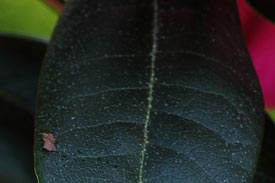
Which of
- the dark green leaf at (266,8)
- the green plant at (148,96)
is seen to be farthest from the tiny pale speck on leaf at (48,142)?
the dark green leaf at (266,8)

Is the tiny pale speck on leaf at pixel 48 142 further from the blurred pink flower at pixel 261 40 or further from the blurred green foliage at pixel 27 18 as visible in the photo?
the blurred green foliage at pixel 27 18

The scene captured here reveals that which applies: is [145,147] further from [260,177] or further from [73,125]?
[260,177]

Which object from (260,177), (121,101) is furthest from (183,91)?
(260,177)

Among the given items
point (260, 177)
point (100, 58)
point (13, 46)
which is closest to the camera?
point (100, 58)

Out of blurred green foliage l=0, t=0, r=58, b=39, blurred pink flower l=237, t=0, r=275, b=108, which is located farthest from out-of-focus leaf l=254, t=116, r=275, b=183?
blurred green foliage l=0, t=0, r=58, b=39

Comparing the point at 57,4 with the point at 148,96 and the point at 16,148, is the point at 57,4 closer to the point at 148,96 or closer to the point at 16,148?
the point at 16,148

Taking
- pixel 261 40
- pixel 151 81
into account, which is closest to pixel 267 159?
pixel 261 40
